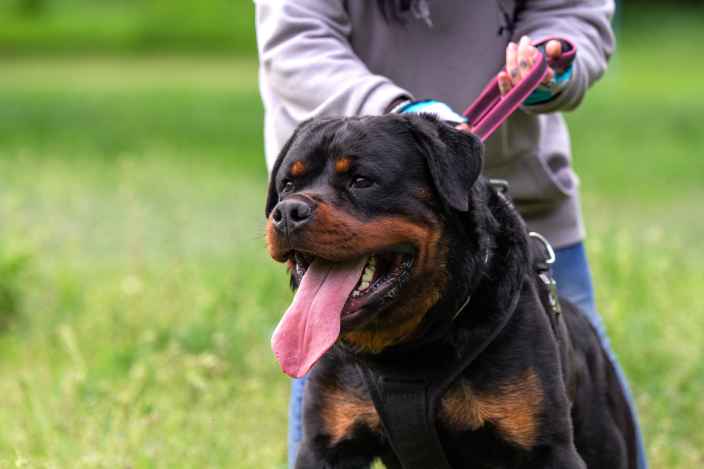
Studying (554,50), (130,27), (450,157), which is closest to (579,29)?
(554,50)

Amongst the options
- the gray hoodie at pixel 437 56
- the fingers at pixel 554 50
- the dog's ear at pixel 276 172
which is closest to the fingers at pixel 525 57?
the fingers at pixel 554 50

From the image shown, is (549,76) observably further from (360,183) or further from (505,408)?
(505,408)

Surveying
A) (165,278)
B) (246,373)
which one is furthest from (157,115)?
(246,373)

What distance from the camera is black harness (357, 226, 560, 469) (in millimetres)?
3734

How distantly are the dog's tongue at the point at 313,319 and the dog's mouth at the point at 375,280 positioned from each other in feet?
0.09

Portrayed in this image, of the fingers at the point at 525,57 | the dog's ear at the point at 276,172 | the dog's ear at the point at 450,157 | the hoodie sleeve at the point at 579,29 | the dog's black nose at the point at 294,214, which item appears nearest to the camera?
the dog's black nose at the point at 294,214

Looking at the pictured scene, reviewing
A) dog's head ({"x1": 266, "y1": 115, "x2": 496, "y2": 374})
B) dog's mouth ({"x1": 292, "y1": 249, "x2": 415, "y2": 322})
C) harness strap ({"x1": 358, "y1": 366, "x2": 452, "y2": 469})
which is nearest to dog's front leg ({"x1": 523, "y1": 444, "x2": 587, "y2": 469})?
harness strap ({"x1": 358, "y1": 366, "x2": 452, "y2": 469})

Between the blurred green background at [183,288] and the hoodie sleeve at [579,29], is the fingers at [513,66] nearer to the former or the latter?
the hoodie sleeve at [579,29]

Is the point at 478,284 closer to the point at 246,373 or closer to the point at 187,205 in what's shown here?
the point at 246,373

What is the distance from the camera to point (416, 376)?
3.79 m

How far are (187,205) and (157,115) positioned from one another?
9945mm

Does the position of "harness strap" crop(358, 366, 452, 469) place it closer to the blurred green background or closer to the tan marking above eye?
the tan marking above eye

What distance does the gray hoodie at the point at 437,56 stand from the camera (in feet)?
14.2

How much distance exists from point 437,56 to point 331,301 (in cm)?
128
